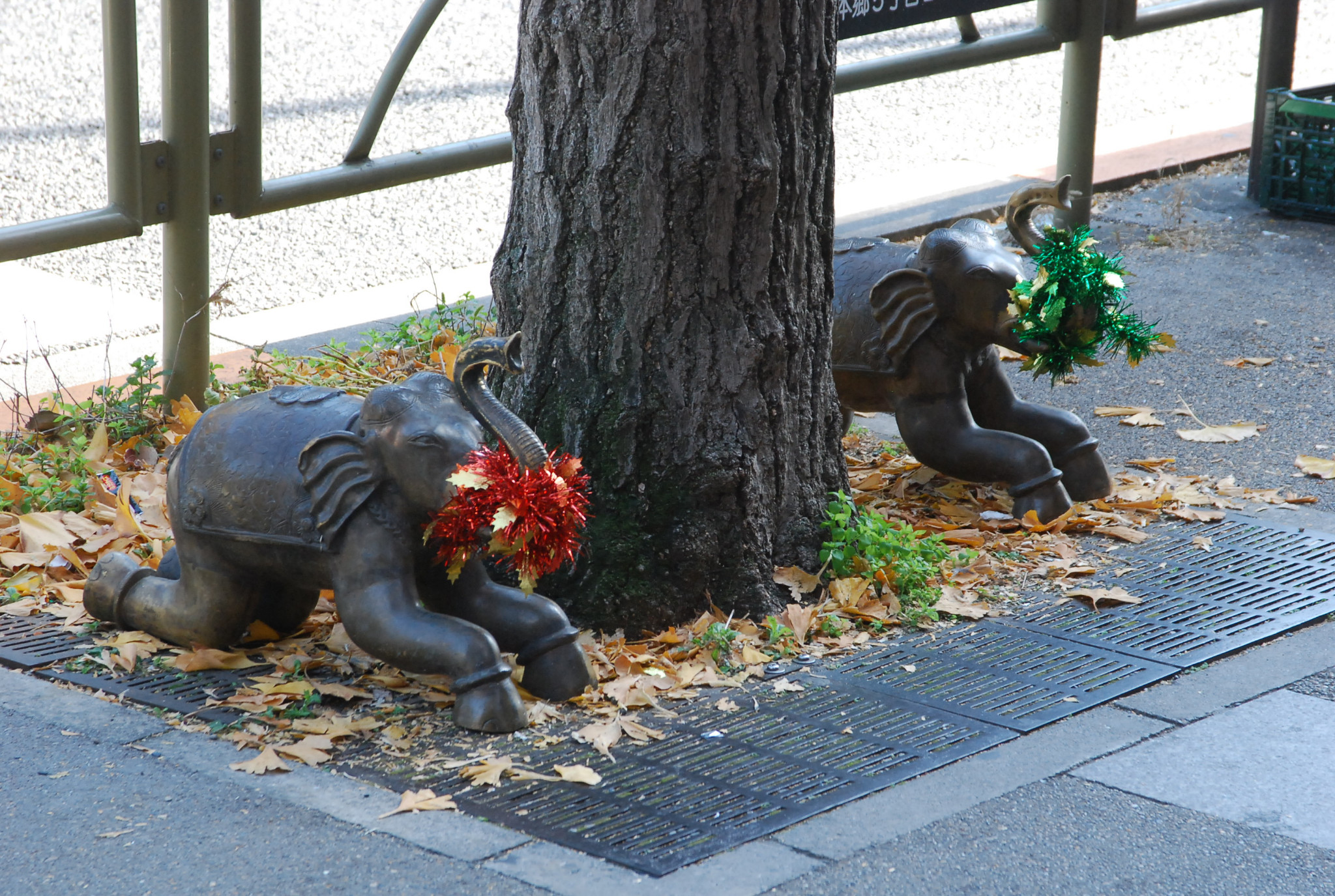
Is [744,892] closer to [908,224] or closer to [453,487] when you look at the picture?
[453,487]

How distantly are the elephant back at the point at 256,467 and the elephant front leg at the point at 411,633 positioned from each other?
0.12 meters

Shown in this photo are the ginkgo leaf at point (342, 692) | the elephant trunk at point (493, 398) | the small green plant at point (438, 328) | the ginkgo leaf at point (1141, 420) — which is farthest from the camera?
the small green plant at point (438, 328)

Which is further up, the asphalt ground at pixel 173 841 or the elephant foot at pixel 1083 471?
the elephant foot at pixel 1083 471

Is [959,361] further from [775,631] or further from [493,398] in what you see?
[493,398]

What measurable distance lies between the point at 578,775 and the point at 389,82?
354 cm

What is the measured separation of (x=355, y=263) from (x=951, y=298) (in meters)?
4.18

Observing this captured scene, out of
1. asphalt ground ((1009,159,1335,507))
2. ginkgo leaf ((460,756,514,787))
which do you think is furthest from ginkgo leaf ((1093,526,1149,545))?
ginkgo leaf ((460,756,514,787))

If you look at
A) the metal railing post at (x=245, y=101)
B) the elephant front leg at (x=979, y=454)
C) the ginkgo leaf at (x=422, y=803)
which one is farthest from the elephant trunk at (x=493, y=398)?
the metal railing post at (x=245, y=101)

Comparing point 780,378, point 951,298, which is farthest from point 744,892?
point 951,298

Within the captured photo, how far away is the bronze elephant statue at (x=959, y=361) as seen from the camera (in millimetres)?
4918

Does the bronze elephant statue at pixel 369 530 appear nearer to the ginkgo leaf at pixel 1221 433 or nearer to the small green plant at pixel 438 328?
the small green plant at pixel 438 328

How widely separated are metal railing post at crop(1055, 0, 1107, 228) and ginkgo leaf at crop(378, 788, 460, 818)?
5873 mm

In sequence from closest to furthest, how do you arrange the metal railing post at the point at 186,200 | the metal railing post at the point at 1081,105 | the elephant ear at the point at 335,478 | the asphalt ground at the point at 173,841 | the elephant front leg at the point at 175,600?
the asphalt ground at the point at 173,841
the elephant ear at the point at 335,478
the elephant front leg at the point at 175,600
the metal railing post at the point at 186,200
the metal railing post at the point at 1081,105

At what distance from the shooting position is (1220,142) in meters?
10.4
